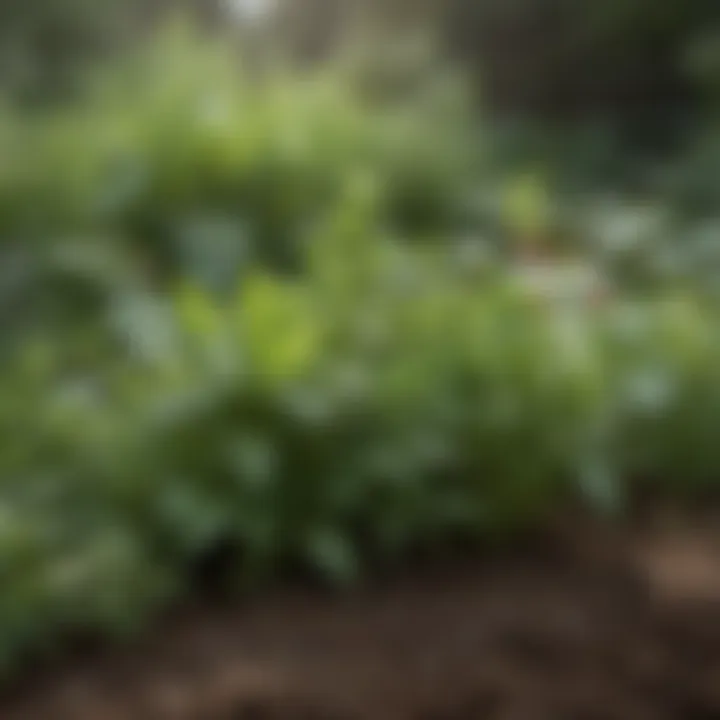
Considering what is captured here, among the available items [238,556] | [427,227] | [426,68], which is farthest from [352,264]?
[426,68]

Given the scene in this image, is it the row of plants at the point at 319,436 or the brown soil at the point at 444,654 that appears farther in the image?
the row of plants at the point at 319,436

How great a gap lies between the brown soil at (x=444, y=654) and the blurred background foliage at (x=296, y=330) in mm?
95

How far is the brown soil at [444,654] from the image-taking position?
2.59 metres

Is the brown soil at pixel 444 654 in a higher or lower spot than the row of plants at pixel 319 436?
lower

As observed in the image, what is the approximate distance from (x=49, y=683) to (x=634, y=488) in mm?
1508

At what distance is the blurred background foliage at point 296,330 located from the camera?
115 inches

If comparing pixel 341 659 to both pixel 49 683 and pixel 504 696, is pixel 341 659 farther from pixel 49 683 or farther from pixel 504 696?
pixel 49 683

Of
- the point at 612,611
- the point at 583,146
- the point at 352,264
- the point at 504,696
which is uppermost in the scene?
the point at 583,146

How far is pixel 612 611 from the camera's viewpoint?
2977 millimetres

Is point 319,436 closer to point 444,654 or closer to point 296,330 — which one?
point 296,330

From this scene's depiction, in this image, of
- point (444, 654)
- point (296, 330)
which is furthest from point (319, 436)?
point (444, 654)

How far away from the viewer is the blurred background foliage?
2912 millimetres

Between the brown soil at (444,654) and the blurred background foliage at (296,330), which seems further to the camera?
the blurred background foliage at (296,330)

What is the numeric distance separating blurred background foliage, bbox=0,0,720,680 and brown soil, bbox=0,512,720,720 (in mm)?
95
